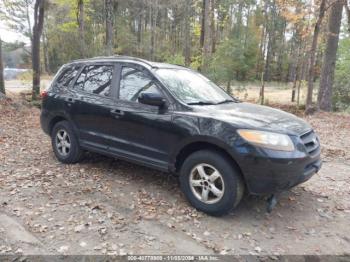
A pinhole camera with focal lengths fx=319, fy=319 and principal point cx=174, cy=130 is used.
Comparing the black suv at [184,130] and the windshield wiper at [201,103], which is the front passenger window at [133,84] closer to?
the black suv at [184,130]

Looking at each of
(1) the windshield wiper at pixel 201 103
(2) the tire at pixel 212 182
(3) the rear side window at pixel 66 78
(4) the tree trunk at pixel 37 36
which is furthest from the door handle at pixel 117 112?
(4) the tree trunk at pixel 37 36

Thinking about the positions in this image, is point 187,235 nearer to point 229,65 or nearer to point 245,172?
point 245,172

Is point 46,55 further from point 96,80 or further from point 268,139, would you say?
point 268,139

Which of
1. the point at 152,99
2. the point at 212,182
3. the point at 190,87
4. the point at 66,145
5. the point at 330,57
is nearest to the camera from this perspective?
the point at 212,182

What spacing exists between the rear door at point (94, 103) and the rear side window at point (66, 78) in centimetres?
18

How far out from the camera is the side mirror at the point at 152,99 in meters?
4.06

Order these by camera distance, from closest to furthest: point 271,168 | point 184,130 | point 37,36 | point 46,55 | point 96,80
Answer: point 271,168 → point 184,130 → point 96,80 → point 37,36 → point 46,55

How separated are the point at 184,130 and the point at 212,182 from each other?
0.72 meters

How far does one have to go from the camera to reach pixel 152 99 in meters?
4.06

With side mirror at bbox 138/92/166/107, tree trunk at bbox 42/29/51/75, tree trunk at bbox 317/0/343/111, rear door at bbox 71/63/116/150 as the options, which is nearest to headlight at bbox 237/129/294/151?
side mirror at bbox 138/92/166/107

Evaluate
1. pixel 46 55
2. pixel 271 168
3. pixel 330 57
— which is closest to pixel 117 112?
pixel 271 168

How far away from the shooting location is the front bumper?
3438 millimetres

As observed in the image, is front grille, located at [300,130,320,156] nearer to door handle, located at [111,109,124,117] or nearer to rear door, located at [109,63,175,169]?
rear door, located at [109,63,175,169]

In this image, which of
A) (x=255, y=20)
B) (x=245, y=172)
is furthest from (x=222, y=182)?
(x=255, y=20)
